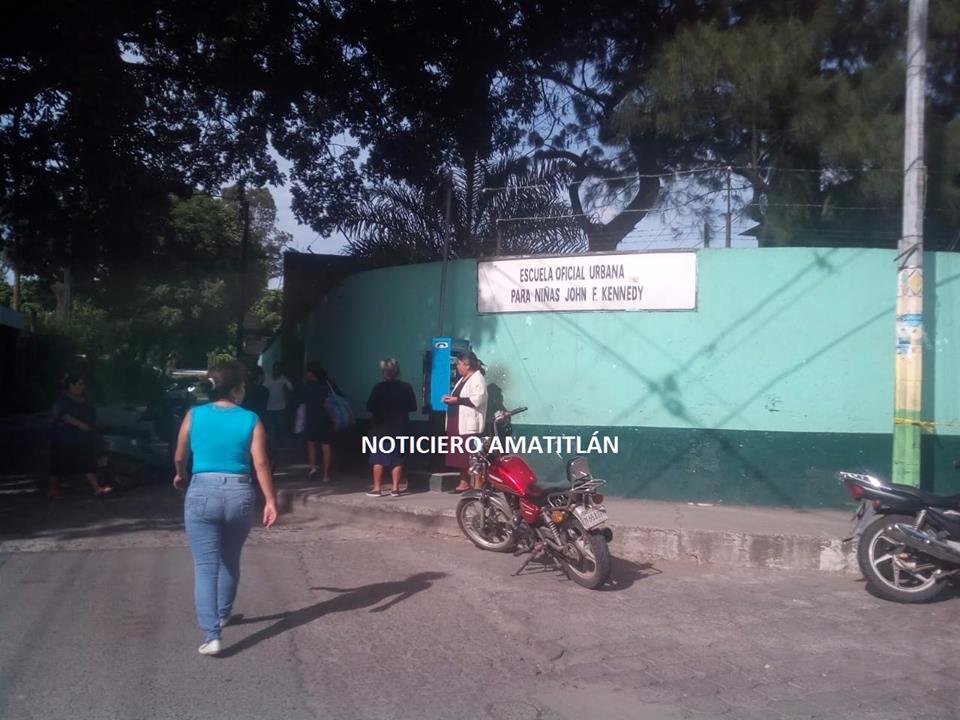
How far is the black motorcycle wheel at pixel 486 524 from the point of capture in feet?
26.2

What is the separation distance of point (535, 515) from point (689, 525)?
1.81 metres

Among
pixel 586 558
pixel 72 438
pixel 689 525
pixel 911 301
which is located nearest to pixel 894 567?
pixel 689 525

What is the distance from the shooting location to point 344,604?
21.2 feet

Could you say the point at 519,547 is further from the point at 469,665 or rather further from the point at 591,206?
the point at 591,206

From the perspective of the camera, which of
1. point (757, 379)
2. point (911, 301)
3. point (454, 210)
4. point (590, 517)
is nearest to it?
point (590, 517)

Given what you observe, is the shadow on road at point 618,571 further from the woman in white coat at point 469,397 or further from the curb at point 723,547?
the woman in white coat at point 469,397

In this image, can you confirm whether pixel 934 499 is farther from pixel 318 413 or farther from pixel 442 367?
pixel 318 413

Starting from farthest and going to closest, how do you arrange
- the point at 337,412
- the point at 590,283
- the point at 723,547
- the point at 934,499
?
the point at 337,412, the point at 590,283, the point at 723,547, the point at 934,499

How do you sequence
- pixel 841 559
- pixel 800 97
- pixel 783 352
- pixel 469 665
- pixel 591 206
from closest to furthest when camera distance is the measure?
pixel 469 665, pixel 841 559, pixel 783 352, pixel 800 97, pixel 591 206

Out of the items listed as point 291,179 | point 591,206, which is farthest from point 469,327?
point 291,179

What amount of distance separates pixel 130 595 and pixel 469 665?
2693mm

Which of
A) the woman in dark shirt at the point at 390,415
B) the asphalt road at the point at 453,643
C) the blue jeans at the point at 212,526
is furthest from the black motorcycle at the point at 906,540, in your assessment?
the woman in dark shirt at the point at 390,415

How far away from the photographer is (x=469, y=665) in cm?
531

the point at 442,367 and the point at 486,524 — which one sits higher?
the point at 442,367
